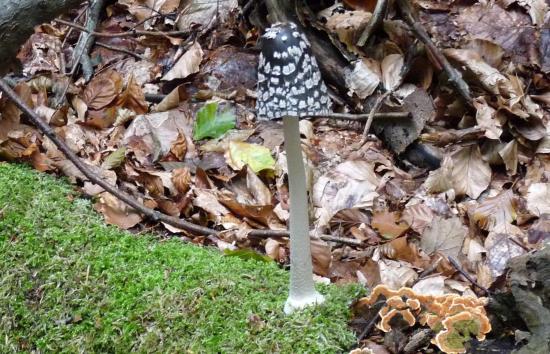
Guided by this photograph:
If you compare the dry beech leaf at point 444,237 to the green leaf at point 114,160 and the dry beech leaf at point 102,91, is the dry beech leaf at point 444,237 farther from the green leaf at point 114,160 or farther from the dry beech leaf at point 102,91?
the dry beech leaf at point 102,91

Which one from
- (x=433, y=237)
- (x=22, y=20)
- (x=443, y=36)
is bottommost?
(x=433, y=237)

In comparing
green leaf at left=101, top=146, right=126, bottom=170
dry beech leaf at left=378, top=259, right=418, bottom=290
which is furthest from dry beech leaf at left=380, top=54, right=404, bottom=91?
green leaf at left=101, top=146, right=126, bottom=170

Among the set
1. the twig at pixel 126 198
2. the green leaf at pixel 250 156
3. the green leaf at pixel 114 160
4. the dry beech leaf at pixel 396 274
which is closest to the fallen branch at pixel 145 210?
the twig at pixel 126 198

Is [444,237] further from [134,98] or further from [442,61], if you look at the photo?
[134,98]

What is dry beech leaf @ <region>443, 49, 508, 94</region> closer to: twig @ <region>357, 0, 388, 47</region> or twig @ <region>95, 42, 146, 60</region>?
twig @ <region>357, 0, 388, 47</region>

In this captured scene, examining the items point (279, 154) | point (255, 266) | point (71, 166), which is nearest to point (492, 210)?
point (279, 154)

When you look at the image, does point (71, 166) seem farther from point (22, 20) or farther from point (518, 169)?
point (518, 169)
